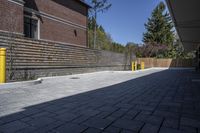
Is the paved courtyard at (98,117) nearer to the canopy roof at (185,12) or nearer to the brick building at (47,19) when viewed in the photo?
the canopy roof at (185,12)

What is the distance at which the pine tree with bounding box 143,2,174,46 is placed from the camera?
35656 mm

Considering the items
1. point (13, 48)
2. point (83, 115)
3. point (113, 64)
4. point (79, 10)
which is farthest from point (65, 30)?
point (83, 115)

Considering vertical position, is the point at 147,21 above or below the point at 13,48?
above

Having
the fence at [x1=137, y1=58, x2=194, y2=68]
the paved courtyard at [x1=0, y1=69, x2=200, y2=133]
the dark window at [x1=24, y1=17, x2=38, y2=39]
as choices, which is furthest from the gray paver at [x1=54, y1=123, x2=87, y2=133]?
the fence at [x1=137, y1=58, x2=194, y2=68]

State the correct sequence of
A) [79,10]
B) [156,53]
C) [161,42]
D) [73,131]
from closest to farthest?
[73,131]
[79,10]
[156,53]
[161,42]

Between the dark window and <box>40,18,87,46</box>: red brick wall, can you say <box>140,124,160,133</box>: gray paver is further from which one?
<box>40,18,87,46</box>: red brick wall

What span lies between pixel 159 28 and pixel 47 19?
98.0 ft

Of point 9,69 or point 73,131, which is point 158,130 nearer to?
point 73,131

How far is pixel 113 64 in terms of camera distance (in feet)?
52.1

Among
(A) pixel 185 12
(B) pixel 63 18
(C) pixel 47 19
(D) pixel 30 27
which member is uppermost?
(B) pixel 63 18

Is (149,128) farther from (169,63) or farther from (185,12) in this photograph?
(169,63)

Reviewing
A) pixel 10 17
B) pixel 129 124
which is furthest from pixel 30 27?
pixel 129 124

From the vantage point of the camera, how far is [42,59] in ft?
25.5

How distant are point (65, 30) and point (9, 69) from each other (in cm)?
797
